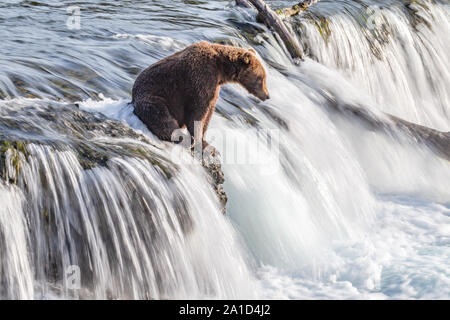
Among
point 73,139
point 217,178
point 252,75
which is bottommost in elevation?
point 217,178

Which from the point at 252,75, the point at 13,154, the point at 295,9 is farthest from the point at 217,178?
the point at 295,9

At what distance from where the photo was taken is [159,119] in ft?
16.0

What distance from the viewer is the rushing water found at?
3967mm

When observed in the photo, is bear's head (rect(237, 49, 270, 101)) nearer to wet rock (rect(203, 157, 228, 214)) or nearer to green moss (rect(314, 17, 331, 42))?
wet rock (rect(203, 157, 228, 214))

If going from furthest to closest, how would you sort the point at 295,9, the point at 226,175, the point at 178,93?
the point at 295,9, the point at 226,175, the point at 178,93

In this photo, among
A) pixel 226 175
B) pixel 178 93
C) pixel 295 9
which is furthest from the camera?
pixel 295 9

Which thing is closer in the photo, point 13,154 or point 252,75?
point 13,154

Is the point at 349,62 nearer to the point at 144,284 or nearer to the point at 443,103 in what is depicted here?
the point at 443,103

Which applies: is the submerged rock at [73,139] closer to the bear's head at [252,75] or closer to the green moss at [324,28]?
the bear's head at [252,75]

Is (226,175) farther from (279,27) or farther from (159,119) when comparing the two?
(279,27)

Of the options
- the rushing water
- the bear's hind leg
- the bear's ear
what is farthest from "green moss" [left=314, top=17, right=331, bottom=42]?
the bear's hind leg

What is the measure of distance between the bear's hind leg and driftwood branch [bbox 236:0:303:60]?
13.5 ft

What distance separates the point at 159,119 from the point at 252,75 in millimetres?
1263
